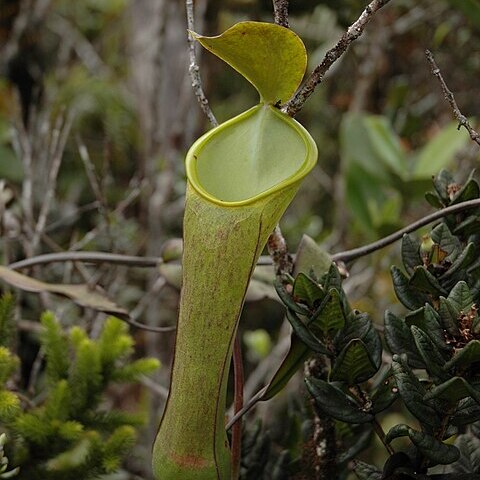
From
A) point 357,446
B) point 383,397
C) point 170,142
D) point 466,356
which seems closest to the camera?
point 466,356

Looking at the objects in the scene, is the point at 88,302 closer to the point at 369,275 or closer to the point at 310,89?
the point at 310,89

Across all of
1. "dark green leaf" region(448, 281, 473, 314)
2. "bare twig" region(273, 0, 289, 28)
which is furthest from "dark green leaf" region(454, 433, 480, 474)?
"bare twig" region(273, 0, 289, 28)

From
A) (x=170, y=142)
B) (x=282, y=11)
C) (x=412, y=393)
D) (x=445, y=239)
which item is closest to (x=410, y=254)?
(x=445, y=239)

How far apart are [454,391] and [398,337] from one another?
97 millimetres

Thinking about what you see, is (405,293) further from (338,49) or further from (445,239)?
(338,49)

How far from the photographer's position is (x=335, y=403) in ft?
1.88

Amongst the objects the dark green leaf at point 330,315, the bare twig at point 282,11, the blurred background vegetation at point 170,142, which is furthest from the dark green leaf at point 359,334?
the blurred background vegetation at point 170,142

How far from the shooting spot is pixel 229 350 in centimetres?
56

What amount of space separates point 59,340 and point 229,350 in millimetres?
321

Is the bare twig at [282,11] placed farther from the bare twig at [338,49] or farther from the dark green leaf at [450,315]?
the dark green leaf at [450,315]

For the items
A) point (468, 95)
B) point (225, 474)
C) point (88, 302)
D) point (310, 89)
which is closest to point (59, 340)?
point (88, 302)

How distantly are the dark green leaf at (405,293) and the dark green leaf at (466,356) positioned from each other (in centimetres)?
10

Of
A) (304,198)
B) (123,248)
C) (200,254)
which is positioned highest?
(200,254)

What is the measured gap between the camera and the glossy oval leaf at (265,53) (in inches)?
20.3
